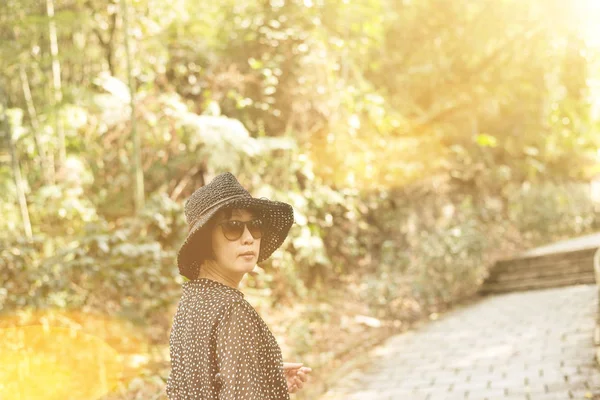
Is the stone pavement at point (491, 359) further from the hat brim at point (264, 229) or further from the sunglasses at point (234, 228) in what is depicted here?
the sunglasses at point (234, 228)

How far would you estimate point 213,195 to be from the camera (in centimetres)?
221

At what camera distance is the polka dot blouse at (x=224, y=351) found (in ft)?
6.41

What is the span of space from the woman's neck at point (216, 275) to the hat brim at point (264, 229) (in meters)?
0.03

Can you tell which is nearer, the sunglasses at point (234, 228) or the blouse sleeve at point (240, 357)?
the blouse sleeve at point (240, 357)

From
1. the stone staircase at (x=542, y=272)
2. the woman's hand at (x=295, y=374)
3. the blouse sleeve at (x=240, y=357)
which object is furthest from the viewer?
the stone staircase at (x=542, y=272)

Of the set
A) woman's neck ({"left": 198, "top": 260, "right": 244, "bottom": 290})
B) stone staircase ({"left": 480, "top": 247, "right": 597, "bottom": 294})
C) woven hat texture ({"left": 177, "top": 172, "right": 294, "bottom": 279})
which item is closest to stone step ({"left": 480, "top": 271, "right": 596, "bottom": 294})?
stone staircase ({"left": 480, "top": 247, "right": 597, "bottom": 294})

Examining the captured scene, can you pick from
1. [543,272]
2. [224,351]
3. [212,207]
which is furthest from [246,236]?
[543,272]

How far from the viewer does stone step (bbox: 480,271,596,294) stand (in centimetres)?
1384

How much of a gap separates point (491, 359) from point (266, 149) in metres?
3.87

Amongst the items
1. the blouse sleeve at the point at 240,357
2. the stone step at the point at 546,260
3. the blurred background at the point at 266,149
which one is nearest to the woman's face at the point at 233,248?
the blouse sleeve at the point at 240,357

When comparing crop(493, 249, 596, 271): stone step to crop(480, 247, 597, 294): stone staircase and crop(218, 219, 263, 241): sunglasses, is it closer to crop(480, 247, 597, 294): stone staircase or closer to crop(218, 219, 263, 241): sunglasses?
crop(480, 247, 597, 294): stone staircase

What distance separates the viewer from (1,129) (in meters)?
8.15

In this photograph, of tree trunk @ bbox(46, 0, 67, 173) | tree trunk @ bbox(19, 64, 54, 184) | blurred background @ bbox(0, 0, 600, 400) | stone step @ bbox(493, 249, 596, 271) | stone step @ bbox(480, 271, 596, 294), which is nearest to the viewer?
blurred background @ bbox(0, 0, 600, 400)

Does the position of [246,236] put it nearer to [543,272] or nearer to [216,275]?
[216,275]
